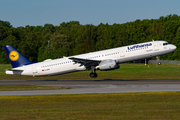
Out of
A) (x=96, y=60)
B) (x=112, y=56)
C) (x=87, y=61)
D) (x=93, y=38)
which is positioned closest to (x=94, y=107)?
(x=87, y=61)

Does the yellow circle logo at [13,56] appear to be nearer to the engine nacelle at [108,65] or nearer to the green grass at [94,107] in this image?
the engine nacelle at [108,65]

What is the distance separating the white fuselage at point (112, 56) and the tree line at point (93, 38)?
55.5 m

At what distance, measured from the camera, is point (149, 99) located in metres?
21.8

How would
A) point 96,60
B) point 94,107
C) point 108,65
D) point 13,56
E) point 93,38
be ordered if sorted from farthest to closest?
point 93,38, point 13,56, point 96,60, point 108,65, point 94,107

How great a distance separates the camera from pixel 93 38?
151 meters

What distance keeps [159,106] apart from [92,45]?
120m

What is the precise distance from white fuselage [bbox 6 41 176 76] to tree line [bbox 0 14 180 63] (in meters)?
55.5

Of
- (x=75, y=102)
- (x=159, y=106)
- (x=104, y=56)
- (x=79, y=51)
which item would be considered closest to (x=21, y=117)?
(x=75, y=102)

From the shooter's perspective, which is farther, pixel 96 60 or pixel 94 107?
pixel 96 60

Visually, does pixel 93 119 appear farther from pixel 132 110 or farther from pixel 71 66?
pixel 71 66

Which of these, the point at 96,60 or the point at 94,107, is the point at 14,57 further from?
the point at 94,107

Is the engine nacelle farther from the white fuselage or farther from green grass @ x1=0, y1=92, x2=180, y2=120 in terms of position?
green grass @ x1=0, y1=92, x2=180, y2=120

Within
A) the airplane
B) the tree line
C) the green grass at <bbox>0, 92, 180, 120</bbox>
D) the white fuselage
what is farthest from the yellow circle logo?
the tree line

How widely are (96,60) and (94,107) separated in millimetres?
23189
